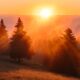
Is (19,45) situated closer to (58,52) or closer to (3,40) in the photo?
(58,52)

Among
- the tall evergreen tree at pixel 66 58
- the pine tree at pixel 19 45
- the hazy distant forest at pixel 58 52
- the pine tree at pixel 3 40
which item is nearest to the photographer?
the tall evergreen tree at pixel 66 58

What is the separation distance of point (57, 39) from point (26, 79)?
103 feet

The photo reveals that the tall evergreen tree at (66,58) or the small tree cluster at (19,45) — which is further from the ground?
the small tree cluster at (19,45)

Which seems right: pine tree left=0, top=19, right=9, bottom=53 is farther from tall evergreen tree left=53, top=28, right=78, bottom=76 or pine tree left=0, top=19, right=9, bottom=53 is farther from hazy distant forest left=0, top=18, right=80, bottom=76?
tall evergreen tree left=53, top=28, right=78, bottom=76

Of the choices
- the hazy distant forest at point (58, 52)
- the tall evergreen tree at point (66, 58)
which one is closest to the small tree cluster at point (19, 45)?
the hazy distant forest at point (58, 52)

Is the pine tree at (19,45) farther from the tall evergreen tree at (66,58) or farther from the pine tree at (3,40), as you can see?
the pine tree at (3,40)

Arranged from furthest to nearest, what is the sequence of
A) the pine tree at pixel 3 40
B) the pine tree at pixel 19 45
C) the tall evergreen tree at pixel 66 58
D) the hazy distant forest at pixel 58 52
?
the pine tree at pixel 3 40 < the pine tree at pixel 19 45 < the hazy distant forest at pixel 58 52 < the tall evergreen tree at pixel 66 58

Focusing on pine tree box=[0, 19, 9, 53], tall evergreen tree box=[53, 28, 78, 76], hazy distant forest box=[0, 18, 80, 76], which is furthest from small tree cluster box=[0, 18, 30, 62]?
pine tree box=[0, 19, 9, 53]

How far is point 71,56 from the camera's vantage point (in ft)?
187

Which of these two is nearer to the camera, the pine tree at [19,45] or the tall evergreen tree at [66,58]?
the tall evergreen tree at [66,58]

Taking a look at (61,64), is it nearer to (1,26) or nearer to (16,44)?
(16,44)

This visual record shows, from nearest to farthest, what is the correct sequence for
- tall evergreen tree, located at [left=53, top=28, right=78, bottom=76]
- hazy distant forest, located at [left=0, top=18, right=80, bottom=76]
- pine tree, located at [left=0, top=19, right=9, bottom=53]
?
tall evergreen tree, located at [left=53, top=28, right=78, bottom=76] → hazy distant forest, located at [left=0, top=18, right=80, bottom=76] → pine tree, located at [left=0, top=19, right=9, bottom=53]

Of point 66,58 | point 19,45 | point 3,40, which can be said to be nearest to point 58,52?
point 66,58

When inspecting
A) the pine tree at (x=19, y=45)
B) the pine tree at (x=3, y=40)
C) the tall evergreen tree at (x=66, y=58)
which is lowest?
the tall evergreen tree at (x=66, y=58)
